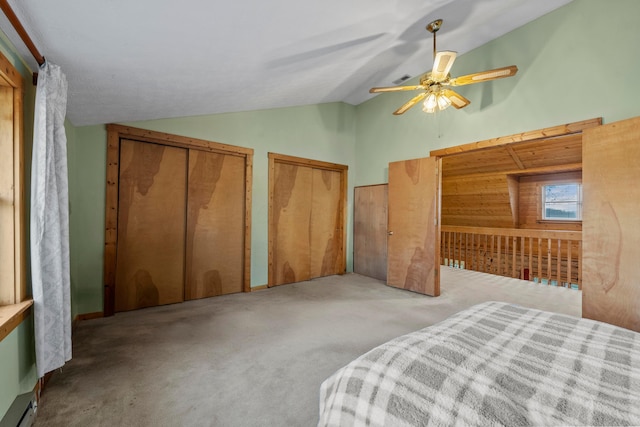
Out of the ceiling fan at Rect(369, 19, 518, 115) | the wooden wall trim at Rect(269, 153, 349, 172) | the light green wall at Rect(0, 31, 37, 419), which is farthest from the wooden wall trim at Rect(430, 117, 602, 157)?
the light green wall at Rect(0, 31, 37, 419)

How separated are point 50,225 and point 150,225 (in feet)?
5.41

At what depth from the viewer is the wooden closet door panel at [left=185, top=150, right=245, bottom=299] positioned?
345cm

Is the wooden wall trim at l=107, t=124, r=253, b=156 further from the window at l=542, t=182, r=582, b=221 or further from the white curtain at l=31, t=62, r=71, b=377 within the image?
the window at l=542, t=182, r=582, b=221

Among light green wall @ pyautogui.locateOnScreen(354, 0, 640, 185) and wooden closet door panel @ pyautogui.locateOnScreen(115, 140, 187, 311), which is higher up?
light green wall @ pyautogui.locateOnScreen(354, 0, 640, 185)

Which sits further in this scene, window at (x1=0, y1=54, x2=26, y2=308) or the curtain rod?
window at (x1=0, y1=54, x2=26, y2=308)

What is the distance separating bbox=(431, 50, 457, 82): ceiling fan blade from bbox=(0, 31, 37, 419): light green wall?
9.01 ft

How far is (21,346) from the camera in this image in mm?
1492

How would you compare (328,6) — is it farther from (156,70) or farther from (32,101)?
(32,101)

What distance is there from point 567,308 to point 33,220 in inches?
201

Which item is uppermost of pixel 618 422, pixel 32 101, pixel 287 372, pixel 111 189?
pixel 32 101

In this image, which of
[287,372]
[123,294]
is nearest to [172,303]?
[123,294]

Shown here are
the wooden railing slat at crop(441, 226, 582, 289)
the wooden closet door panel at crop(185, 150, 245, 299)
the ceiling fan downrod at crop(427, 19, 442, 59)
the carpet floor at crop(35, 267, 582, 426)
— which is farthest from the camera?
the wooden railing slat at crop(441, 226, 582, 289)

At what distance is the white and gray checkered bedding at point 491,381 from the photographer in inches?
30.7

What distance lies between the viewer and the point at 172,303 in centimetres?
331
